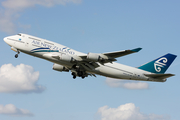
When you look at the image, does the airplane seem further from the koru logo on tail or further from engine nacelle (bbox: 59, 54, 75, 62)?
the koru logo on tail

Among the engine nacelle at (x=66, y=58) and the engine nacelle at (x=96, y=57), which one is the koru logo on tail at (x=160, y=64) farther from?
the engine nacelle at (x=66, y=58)

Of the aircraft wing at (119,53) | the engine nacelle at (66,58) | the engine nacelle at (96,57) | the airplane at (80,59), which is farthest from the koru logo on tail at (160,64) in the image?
the engine nacelle at (66,58)

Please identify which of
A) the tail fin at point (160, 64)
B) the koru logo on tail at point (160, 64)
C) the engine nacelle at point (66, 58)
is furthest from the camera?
the koru logo on tail at point (160, 64)

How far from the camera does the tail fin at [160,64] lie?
4241 cm

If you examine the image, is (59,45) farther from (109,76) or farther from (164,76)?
(164,76)

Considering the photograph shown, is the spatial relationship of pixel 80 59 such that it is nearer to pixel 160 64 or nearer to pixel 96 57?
pixel 96 57

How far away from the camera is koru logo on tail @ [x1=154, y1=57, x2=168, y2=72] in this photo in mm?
42719

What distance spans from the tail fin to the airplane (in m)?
0.22

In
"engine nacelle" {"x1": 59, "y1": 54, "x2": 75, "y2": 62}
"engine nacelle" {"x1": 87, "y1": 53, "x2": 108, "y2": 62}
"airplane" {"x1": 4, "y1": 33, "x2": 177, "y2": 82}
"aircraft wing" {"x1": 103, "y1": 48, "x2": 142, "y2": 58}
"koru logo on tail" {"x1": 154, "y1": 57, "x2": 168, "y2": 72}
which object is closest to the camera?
"aircraft wing" {"x1": 103, "y1": 48, "x2": 142, "y2": 58}

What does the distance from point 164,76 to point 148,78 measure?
9.39ft

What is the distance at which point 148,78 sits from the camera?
40812mm

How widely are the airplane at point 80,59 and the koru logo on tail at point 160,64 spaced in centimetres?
105

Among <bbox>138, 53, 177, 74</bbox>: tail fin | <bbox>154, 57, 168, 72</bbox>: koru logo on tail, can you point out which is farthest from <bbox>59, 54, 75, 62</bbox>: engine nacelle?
<bbox>154, 57, 168, 72</bbox>: koru logo on tail

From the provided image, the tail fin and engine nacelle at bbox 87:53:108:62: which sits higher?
the tail fin
